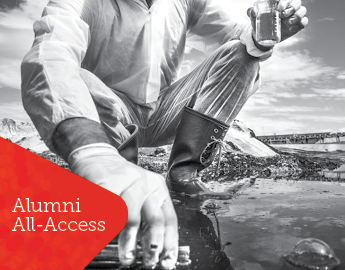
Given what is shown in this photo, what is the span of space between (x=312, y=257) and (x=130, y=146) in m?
1.00

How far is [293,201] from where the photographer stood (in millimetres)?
1685

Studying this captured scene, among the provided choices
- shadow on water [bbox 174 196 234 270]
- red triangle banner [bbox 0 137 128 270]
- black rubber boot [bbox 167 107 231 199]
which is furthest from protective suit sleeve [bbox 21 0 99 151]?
black rubber boot [bbox 167 107 231 199]

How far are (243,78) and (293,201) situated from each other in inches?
31.4

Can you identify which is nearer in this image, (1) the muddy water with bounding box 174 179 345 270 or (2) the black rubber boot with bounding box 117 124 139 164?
(1) the muddy water with bounding box 174 179 345 270

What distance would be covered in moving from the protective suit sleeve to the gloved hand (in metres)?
0.31

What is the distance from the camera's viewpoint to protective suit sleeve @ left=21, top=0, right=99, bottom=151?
1077 millimetres

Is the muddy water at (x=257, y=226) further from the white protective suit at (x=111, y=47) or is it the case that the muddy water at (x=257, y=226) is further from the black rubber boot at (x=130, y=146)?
the white protective suit at (x=111, y=47)

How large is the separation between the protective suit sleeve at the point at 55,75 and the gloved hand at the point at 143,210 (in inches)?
12.3

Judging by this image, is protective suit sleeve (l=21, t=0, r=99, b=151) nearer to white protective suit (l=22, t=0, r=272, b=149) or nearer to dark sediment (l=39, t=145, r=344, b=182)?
white protective suit (l=22, t=0, r=272, b=149)

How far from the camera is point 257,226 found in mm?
1214

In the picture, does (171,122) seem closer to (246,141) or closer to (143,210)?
(143,210)

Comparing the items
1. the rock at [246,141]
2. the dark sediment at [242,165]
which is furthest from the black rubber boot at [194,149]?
the rock at [246,141]

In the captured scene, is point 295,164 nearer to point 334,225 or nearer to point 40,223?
point 334,225

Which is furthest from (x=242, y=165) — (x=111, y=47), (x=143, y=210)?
(x=143, y=210)
